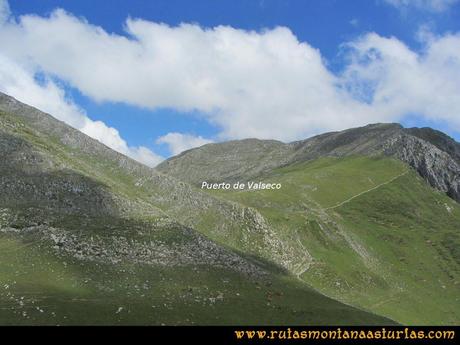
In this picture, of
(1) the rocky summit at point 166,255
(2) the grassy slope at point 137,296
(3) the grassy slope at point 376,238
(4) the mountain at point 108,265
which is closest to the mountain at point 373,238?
(3) the grassy slope at point 376,238

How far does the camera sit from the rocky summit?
49.9m

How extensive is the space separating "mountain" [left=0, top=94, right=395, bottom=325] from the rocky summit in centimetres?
20

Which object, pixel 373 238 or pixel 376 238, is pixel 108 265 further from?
pixel 376 238

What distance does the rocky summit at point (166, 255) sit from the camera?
49.9m

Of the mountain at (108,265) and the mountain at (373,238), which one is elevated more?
the mountain at (373,238)

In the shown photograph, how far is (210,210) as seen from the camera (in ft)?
335

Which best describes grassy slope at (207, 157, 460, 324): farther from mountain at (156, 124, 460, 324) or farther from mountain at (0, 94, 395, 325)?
mountain at (0, 94, 395, 325)

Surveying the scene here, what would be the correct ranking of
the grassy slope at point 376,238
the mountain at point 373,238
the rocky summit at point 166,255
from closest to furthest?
the rocky summit at point 166,255
the mountain at point 373,238
the grassy slope at point 376,238

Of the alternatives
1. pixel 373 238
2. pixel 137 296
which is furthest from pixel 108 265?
pixel 373 238

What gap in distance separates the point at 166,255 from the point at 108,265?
9107mm

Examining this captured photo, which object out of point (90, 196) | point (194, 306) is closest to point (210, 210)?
point (90, 196)

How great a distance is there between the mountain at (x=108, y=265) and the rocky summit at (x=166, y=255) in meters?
0.20

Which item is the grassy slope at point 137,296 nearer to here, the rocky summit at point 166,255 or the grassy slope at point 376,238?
the rocky summit at point 166,255

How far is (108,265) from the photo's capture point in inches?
2243
